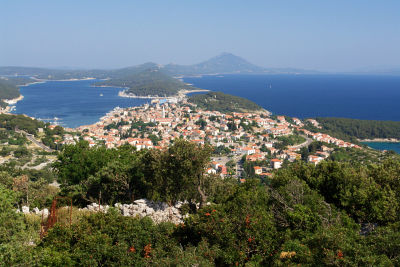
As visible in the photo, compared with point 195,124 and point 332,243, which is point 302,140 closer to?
point 195,124

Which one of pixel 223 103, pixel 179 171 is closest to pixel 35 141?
pixel 179 171

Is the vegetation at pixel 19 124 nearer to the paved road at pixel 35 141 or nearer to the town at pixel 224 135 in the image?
the paved road at pixel 35 141

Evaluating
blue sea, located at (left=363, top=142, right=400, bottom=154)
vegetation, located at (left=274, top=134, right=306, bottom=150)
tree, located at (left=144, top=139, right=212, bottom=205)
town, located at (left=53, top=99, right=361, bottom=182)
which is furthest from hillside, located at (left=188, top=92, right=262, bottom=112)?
tree, located at (left=144, top=139, right=212, bottom=205)

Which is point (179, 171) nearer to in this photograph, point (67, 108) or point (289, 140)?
point (289, 140)

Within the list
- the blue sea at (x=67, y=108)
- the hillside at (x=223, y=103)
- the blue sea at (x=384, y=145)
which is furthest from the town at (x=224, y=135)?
the hillside at (x=223, y=103)

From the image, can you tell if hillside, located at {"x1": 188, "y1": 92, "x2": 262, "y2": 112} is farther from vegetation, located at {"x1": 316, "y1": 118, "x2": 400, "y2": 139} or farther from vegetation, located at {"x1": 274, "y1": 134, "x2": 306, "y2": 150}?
vegetation, located at {"x1": 274, "y1": 134, "x2": 306, "y2": 150}

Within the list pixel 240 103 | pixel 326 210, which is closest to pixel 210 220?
pixel 326 210
